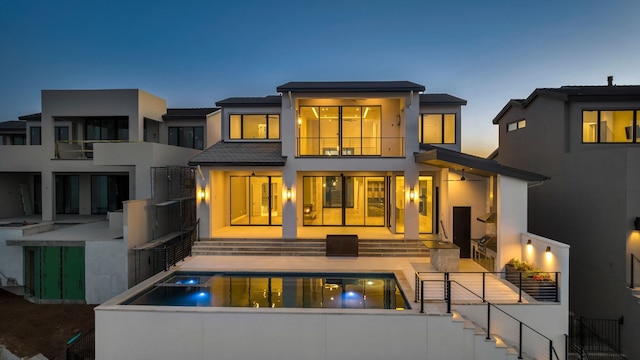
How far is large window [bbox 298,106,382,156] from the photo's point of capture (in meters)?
16.5

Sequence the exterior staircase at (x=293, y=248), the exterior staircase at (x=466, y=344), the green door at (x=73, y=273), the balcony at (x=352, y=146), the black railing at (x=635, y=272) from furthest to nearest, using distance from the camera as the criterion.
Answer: the balcony at (x=352, y=146)
the exterior staircase at (x=293, y=248)
the green door at (x=73, y=273)
the black railing at (x=635, y=272)
the exterior staircase at (x=466, y=344)

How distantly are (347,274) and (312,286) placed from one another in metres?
1.61

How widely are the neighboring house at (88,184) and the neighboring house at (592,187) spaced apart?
17.6 metres

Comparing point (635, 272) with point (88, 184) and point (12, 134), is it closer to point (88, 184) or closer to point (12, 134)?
point (88, 184)

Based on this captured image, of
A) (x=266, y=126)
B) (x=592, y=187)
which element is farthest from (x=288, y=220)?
(x=592, y=187)

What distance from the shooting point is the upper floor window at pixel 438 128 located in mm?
17375

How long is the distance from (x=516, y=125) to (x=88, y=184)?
2745 centimetres

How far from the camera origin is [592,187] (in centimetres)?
1205

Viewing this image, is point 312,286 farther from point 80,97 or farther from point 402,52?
point 402,52

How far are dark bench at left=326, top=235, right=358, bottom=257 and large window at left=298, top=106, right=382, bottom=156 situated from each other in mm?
4770

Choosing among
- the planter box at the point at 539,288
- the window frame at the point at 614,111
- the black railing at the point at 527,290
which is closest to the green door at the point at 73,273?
the black railing at the point at 527,290

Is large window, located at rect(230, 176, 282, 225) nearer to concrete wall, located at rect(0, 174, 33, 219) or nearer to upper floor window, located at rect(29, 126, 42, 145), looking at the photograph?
concrete wall, located at rect(0, 174, 33, 219)

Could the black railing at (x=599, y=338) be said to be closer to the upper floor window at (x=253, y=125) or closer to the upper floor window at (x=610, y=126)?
the upper floor window at (x=610, y=126)

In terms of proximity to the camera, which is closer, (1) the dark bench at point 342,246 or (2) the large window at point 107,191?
(1) the dark bench at point 342,246
